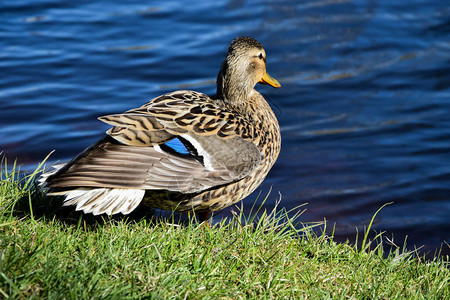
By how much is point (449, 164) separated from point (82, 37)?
6192mm

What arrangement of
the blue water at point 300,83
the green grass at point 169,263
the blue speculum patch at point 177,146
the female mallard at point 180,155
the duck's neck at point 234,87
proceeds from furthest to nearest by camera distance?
the blue water at point 300,83, the duck's neck at point 234,87, the blue speculum patch at point 177,146, the female mallard at point 180,155, the green grass at point 169,263

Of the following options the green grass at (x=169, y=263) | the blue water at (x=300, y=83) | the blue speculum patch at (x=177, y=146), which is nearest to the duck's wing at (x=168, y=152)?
the blue speculum patch at (x=177, y=146)

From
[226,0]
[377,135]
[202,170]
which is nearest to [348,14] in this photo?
[226,0]

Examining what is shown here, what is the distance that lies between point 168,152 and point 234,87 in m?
1.05

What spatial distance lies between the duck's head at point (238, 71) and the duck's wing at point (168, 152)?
0.36 metres

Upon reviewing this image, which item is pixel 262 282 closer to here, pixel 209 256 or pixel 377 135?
pixel 209 256

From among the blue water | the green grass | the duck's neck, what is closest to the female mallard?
the duck's neck

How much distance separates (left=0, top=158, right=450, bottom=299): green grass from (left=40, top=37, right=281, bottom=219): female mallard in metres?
0.21

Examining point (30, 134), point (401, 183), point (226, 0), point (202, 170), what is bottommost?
point (401, 183)

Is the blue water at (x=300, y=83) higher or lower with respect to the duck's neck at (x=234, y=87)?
lower

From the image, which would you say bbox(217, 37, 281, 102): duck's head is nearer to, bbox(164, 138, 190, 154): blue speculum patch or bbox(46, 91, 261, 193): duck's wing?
bbox(46, 91, 261, 193): duck's wing

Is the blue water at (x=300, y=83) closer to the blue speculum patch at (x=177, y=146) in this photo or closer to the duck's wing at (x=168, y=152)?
the duck's wing at (x=168, y=152)

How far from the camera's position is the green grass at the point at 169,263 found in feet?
10.6

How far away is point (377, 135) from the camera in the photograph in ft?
25.5
